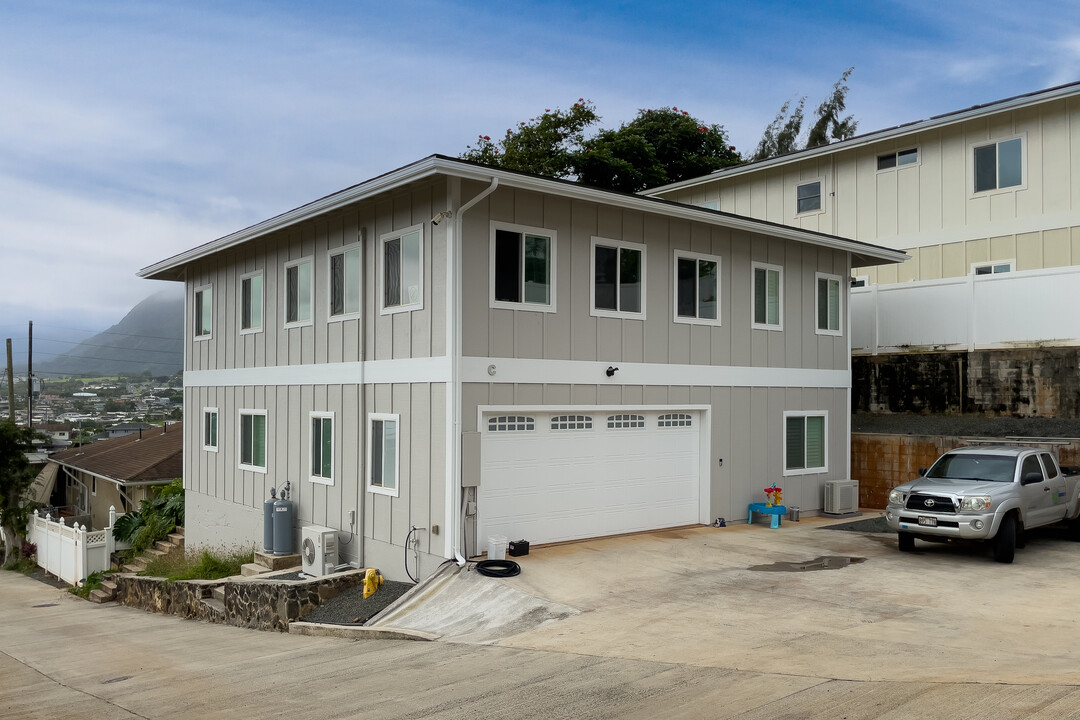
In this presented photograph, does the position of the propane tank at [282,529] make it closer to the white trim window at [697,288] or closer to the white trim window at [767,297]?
the white trim window at [697,288]

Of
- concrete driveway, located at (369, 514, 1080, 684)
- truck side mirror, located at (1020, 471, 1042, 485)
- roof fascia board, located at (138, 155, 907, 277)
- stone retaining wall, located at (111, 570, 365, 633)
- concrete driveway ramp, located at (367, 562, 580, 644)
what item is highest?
roof fascia board, located at (138, 155, 907, 277)

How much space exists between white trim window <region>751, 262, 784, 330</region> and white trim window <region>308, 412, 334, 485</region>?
7.82m

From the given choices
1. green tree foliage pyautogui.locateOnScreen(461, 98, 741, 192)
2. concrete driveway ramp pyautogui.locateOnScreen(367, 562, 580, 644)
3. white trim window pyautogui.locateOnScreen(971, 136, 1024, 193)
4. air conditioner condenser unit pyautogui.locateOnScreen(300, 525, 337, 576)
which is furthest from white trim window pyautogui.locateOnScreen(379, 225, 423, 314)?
green tree foliage pyautogui.locateOnScreen(461, 98, 741, 192)

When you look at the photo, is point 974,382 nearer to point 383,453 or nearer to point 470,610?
point 383,453

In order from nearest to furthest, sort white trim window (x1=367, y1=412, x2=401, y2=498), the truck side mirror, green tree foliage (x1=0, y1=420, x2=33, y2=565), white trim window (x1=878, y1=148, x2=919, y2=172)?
the truck side mirror, white trim window (x1=367, y1=412, x2=401, y2=498), white trim window (x1=878, y1=148, x2=919, y2=172), green tree foliage (x1=0, y1=420, x2=33, y2=565)

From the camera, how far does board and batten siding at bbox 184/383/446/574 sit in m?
12.0

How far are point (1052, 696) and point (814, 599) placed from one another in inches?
144

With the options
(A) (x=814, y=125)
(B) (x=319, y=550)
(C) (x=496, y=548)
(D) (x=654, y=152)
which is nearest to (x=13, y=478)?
(B) (x=319, y=550)

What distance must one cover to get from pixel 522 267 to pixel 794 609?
595 centimetres

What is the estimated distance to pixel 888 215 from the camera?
72.5ft

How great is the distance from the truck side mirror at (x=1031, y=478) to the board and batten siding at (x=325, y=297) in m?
8.30

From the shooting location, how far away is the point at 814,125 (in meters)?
40.9

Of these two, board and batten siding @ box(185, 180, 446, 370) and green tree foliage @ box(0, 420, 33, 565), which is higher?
board and batten siding @ box(185, 180, 446, 370)

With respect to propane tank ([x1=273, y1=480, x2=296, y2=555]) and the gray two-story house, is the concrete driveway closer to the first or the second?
the gray two-story house
